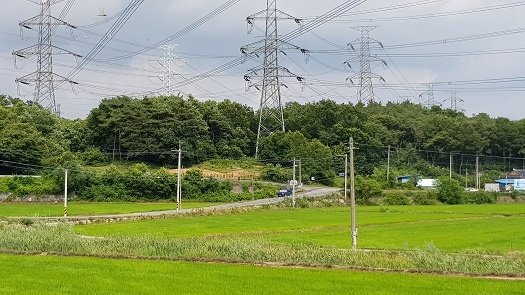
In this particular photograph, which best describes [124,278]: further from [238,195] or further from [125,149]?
[125,149]

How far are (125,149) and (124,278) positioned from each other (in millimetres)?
78991

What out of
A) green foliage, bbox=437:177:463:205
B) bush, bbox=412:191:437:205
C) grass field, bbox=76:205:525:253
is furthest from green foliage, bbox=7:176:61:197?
green foliage, bbox=437:177:463:205

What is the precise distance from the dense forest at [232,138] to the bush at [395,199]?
10441 mm

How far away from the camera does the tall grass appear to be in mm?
20578

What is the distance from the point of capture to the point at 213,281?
16.9 meters

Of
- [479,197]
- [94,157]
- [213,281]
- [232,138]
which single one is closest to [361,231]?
[213,281]

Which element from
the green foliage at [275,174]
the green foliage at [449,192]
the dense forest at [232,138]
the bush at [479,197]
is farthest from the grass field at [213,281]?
the bush at [479,197]

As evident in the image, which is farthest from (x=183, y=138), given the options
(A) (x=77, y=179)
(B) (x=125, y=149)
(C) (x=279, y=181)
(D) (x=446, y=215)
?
(D) (x=446, y=215)

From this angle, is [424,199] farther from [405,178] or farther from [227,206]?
[227,206]

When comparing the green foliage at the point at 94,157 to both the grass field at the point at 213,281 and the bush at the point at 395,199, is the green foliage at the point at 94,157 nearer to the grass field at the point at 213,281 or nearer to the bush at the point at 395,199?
the bush at the point at 395,199

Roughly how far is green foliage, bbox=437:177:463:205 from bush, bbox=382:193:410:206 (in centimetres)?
508

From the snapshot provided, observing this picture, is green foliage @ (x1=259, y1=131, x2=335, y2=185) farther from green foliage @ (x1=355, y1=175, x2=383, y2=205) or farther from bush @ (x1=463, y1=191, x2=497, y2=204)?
bush @ (x1=463, y1=191, x2=497, y2=204)

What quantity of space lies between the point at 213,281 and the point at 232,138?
85110mm

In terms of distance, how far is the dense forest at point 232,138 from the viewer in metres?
83.2
